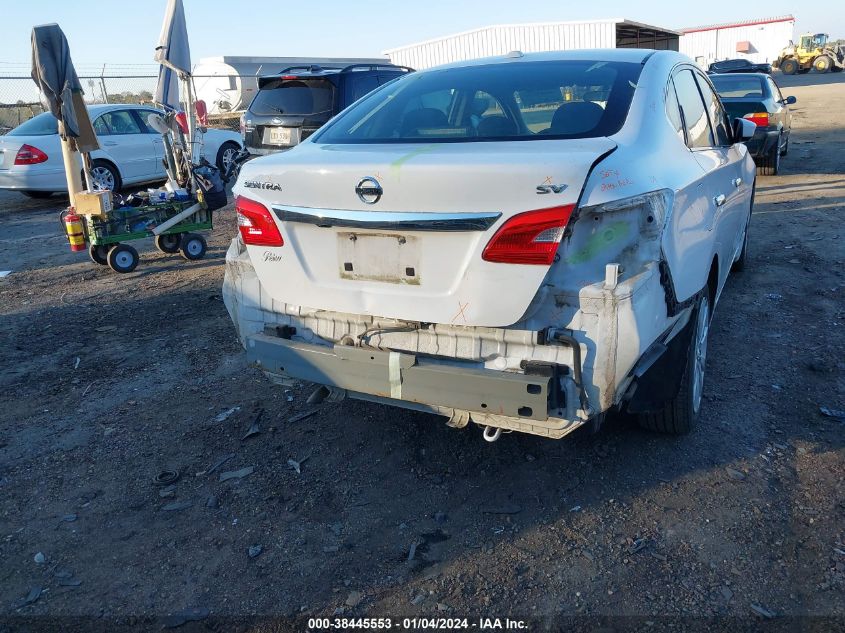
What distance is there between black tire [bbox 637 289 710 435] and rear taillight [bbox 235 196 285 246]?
74.9 inches

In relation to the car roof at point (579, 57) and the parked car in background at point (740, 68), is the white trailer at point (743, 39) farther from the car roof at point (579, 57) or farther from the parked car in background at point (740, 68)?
the car roof at point (579, 57)

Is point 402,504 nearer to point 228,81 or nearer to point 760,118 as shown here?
point 760,118

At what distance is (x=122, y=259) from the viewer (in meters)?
7.56

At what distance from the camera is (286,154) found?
330cm

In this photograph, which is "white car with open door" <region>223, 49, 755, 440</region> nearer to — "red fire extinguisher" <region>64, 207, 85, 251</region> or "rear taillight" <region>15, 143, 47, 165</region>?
"red fire extinguisher" <region>64, 207, 85, 251</region>

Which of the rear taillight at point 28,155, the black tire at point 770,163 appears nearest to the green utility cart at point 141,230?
the rear taillight at point 28,155

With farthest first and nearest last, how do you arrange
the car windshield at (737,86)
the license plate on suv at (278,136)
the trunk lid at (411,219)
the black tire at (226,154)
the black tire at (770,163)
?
the black tire at (226,154), the car windshield at (737,86), the black tire at (770,163), the license plate on suv at (278,136), the trunk lid at (411,219)

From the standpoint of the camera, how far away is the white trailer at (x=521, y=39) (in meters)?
30.3

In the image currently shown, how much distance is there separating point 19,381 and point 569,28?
30.3 m

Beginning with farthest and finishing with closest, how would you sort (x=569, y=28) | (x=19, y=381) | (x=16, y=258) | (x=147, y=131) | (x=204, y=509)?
1. (x=569, y=28)
2. (x=147, y=131)
3. (x=16, y=258)
4. (x=19, y=381)
5. (x=204, y=509)

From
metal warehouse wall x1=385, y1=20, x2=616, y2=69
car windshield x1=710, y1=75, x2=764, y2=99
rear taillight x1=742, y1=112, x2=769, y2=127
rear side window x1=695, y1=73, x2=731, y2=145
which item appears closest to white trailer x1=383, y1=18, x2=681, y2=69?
metal warehouse wall x1=385, y1=20, x2=616, y2=69

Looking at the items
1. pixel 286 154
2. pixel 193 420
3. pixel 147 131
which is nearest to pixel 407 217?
pixel 286 154

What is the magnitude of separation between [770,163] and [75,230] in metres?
10.4

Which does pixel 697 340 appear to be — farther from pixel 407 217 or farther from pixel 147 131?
pixel 147 131
